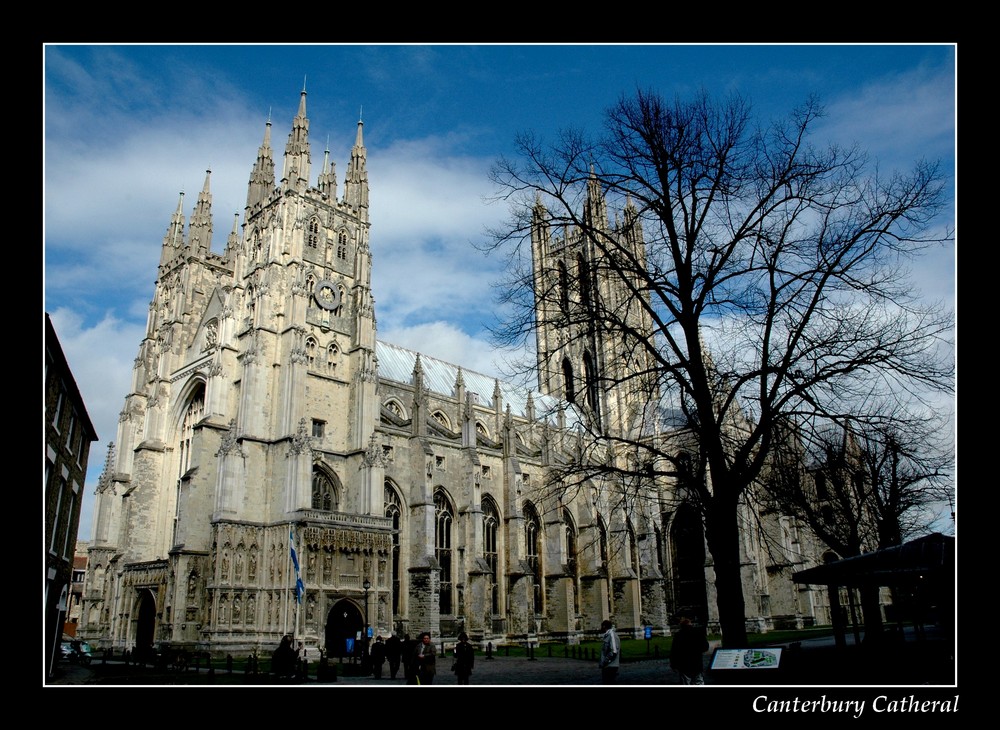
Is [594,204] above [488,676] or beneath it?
above

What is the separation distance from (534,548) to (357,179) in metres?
24.9

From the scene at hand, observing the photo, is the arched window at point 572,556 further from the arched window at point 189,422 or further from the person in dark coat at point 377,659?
the person in dark coat at point 377,659

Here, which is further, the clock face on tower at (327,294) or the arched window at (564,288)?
the clock face on tower at (327,294)

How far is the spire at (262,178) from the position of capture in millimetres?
39997

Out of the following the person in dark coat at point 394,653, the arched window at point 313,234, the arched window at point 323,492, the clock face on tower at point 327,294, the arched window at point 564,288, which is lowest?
the person in dark coat at point 394,653

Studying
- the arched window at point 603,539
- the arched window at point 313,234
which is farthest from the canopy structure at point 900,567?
the arched window at point 313,234

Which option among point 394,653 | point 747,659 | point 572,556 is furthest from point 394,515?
point 747,659

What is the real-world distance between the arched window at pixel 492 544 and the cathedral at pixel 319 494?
0.09 meters

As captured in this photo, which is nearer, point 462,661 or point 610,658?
point 610,658

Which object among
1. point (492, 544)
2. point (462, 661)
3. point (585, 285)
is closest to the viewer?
point (585, 285)

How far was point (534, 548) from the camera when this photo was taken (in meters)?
44.0

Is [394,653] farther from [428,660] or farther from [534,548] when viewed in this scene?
[534,548]

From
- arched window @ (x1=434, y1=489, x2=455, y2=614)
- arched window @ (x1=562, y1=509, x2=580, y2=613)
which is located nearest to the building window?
arched window @ (x1=434, y1=489, x2=455, y2=614)

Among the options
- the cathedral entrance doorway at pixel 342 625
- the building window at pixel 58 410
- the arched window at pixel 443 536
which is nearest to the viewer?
the building window at pixel 58 410
